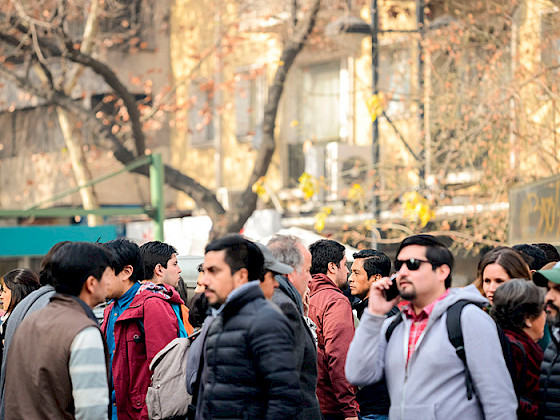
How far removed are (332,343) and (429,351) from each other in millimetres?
2037

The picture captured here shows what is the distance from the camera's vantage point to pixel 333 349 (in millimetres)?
6719

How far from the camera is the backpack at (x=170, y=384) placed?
5984mm

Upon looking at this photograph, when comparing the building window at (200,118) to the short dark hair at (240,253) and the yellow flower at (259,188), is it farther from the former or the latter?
the short dark hair at (240,253)

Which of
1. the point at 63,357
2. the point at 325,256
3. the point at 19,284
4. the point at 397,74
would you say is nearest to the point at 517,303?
the point at 63,357

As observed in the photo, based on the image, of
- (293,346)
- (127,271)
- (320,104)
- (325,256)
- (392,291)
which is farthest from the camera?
(320,104)

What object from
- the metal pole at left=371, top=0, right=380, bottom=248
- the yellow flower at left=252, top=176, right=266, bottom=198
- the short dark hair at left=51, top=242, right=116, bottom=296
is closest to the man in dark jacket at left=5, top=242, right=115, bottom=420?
the short dark hair at left=51, top=242, right=116, bottom=296

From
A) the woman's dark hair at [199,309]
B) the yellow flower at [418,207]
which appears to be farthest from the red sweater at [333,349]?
the yellow flower at [418,207]

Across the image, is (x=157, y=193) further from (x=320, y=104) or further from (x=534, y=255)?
(x=320, y=104)

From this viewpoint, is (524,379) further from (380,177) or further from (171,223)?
(171,223)

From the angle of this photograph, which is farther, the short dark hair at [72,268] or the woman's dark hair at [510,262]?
the woman's dark hair at [510,262]

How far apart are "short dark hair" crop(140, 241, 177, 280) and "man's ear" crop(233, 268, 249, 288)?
2240 millimetres

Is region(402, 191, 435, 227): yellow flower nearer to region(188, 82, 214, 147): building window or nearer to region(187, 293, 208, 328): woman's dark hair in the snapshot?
region(187, 293, 208, 328): woman's dark hair

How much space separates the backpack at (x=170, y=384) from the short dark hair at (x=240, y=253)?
1.26 meters

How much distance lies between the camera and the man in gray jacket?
4641mm
